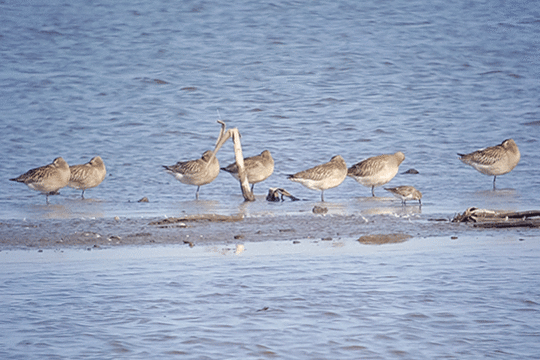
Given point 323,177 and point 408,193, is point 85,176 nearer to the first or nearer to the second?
→ point 323,177

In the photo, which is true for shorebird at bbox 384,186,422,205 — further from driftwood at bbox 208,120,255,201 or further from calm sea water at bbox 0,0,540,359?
driftwood at bbox 208,120,255,201

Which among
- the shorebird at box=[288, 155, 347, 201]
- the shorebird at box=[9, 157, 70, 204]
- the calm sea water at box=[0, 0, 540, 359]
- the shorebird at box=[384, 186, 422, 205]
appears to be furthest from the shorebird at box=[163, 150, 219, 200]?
the shorebird at box=[384, 186, 422, 205]

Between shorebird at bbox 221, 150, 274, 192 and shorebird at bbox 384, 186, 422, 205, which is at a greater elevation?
shorebird at bbox 221, 150, 274, 192

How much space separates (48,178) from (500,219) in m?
7.81

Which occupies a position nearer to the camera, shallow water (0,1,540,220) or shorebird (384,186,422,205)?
shorebird (384,186,422,205)

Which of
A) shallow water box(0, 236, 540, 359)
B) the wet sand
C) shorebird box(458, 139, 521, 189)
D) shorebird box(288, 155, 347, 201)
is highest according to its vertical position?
shorebird box(458, 139, 521, 189)

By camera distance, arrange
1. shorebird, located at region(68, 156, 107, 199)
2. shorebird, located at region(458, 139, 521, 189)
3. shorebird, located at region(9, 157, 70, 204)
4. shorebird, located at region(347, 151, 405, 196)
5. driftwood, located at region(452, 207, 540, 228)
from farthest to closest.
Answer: shorebird, located at region(458, 139, 521, 189) < shorebird, located at region(68, 156, 107, 199) < shorebird, located at region(347, 151, 405, 196) < shorebird, located at region(9, 157, 70, 204) < driftwood, located at region(452, 207, 540, 228)

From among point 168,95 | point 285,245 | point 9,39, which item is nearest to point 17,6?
point 9,39

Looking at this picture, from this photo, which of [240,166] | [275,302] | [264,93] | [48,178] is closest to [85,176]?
[48,178]

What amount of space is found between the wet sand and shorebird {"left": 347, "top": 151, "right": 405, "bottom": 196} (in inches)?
143

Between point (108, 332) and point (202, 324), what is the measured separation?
608 millimetres

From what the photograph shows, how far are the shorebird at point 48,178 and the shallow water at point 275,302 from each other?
5.73 metres

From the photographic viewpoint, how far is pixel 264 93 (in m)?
23.3

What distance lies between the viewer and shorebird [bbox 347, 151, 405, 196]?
43.7ft
